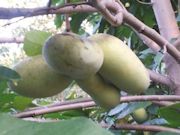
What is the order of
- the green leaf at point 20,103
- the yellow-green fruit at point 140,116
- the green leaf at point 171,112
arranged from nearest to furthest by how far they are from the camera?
the green leaf at point 171,112 < the green leaf at point 20,103 < the yellow-green fruit at point 140,116

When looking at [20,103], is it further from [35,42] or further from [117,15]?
[117,15]

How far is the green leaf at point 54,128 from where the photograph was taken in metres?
0.44

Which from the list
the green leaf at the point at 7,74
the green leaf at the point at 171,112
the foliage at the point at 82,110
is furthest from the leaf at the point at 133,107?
the green leaf at the point at 7,74

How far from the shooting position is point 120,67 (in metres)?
0.68

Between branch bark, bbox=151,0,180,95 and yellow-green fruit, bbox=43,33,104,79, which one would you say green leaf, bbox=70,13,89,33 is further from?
yellow-green fruit, bbox=43,33,104,79

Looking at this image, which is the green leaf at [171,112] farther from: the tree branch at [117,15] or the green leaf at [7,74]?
the green leaf at [7,74]

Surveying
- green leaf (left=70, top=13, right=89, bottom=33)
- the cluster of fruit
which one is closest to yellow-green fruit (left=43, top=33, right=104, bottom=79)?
the cluster of fruit

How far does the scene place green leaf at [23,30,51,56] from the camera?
28.8 inches

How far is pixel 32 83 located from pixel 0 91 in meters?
0.20

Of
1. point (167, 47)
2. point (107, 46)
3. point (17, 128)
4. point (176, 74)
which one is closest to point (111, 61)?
point (107, 46)

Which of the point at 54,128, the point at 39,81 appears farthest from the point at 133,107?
the point at 54,128

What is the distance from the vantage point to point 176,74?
0.99 m

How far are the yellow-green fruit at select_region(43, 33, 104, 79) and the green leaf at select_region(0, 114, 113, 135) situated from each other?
6.4 inches

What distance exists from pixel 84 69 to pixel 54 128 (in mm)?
191
